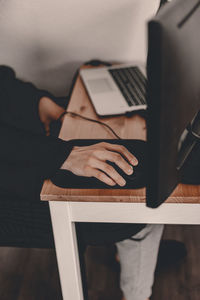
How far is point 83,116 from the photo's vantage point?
1.09 m

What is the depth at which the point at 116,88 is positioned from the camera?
4.02 feet

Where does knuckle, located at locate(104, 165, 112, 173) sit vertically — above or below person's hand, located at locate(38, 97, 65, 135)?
above

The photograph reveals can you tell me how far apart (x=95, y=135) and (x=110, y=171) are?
0.24 meters

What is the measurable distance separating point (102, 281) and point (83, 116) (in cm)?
73

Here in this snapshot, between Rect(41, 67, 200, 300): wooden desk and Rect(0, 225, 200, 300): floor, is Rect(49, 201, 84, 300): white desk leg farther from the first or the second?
Rect(0, 225, 200, 300): floor

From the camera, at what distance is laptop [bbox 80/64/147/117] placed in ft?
3.64

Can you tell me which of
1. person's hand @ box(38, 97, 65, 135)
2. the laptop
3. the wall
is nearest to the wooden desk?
the laptop

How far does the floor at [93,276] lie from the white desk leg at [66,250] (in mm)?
406

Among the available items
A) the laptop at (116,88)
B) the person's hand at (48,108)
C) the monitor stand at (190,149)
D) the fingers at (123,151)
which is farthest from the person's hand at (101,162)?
the person's hand at (48,108)

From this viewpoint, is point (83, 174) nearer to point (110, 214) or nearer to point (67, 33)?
point (110, 214)

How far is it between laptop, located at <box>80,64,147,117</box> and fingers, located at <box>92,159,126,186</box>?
325 millimetres

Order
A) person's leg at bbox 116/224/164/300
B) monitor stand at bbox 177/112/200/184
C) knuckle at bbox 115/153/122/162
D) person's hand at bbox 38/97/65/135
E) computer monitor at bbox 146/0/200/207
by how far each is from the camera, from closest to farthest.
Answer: computer monitor at bbox 146/0/200/207, monitor stand at bbox 177/112/200/184, knuckle at bbox 115/153/122/162, person's leg at bbox 116/224/164/300, person's hand at bbox 38/97/65/135

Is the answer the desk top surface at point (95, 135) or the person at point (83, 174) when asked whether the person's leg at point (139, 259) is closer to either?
the person at point (83, 174)

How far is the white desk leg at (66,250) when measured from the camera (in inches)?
31.8
